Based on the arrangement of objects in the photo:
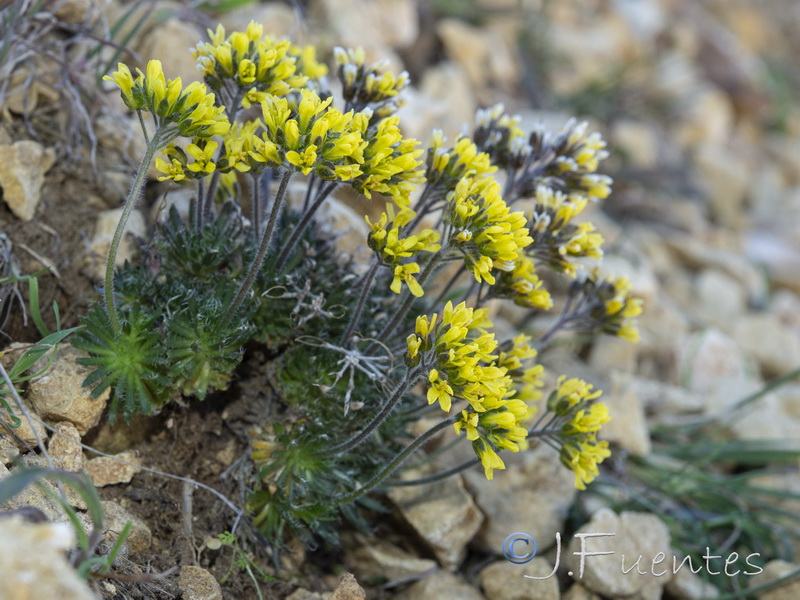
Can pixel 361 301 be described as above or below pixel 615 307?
below

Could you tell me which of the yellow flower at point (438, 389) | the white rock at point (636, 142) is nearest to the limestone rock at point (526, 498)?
the yellow flower at point (438, 389)

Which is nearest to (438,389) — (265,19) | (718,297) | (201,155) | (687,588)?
(201,155)

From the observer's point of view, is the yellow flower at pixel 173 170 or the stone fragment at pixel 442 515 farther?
the stone fragment at pixel 442 515

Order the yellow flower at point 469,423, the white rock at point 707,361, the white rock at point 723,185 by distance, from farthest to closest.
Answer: the white rock at point 723,185 < the white rock at point 707,361 < the yellow flower at point 469,423

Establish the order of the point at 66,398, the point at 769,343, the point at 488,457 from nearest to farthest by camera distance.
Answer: the point at 488,457 < the point at 66,398 < the point at 769,343

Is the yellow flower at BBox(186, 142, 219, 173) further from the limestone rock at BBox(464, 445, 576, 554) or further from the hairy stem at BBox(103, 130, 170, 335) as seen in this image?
the limestone rock at BBox(464, 445, 576, 554)

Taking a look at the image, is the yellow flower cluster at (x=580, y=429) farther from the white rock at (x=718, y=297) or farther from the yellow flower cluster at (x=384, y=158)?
the white rock at (x=718, y=297)

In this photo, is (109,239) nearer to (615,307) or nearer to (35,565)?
(35,565)
